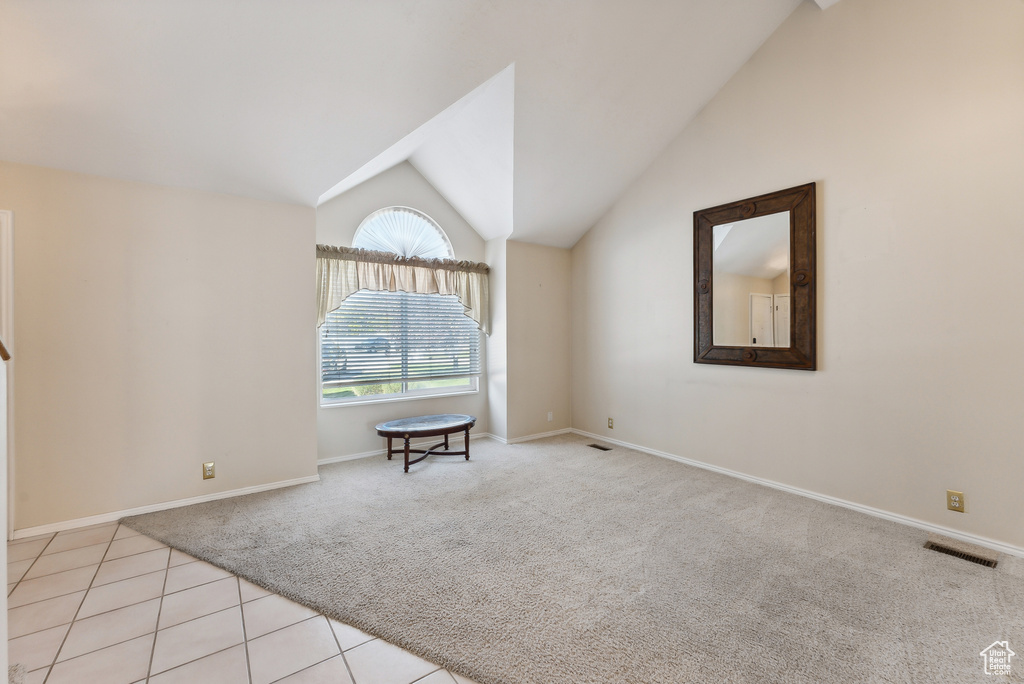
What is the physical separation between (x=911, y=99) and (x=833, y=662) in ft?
10.9

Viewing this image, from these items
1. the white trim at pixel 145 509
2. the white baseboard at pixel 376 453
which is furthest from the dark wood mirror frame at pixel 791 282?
the white trim at pixel 145 509

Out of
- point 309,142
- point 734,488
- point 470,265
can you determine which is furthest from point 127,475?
point 734,488

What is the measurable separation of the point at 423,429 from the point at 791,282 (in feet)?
10.8

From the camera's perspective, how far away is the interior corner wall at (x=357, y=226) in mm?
4113

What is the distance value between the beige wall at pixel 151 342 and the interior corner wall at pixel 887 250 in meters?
3.52

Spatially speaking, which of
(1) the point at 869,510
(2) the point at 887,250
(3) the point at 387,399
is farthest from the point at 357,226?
(1) the point at 869,510

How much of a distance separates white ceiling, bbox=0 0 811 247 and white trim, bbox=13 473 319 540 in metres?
2.26

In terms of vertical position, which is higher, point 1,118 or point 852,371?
point 1,118

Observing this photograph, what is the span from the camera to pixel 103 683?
1.57 meters

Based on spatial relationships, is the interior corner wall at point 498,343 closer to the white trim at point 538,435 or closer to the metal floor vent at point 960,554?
the white trim at point 538,435

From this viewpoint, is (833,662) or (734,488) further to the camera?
(734,488)

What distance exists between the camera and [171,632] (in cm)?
183

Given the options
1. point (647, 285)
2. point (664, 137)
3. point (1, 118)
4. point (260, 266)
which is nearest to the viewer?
point (1, 118)

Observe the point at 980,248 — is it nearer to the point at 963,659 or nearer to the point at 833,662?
the point at 963,659
